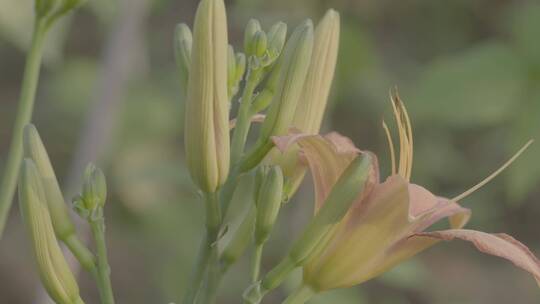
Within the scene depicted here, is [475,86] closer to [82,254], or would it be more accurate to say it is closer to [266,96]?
[266,96]

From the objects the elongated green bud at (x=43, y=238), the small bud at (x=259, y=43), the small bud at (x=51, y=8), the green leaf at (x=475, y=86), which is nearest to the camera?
the elongated green bud at (x=43, y=238)

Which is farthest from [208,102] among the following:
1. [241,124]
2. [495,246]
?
[495,246]

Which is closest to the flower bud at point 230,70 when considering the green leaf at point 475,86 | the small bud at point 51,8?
the small bud at point 51,8

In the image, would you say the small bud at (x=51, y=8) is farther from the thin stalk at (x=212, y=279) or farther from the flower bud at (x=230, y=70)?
the thin stalk at (x=212, y=279)

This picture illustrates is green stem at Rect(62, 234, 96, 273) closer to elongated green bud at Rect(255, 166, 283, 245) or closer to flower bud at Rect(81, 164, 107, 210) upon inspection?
flower bud at Rect(81, 164, 107, 210)

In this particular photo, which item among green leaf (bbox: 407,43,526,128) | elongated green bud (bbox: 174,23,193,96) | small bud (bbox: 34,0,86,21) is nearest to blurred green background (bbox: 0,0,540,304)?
green leaf (bbox: 407,43,526,128)

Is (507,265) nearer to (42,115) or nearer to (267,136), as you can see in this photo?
(42,115)
